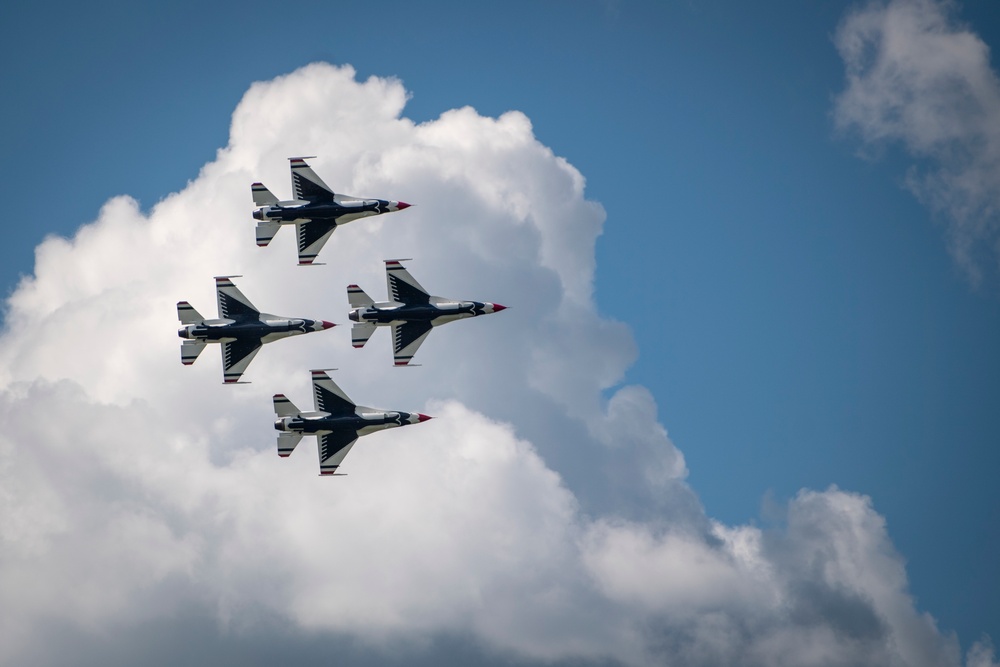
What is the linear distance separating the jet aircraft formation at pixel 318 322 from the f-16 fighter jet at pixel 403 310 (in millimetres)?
117

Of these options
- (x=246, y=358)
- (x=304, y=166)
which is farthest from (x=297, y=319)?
(x=304, y=166)

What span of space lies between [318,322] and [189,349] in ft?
50.1

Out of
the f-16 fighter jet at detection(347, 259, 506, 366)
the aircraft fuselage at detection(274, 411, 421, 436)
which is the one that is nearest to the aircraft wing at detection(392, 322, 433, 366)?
the f-16 fighter jet at detection(347, 259, 506, 366)

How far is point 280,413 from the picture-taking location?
17312 cm

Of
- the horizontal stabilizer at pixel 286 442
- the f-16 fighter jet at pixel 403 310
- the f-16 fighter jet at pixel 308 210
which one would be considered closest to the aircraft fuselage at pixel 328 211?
the f-16 fighter jet at pixel 308 210

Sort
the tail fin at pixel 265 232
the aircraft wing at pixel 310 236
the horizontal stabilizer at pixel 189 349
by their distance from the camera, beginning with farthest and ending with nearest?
the aircraft wing at pixel 310 236 → the tail fin at pixel 265 232 → the horizontal stabilizer at pixel 189 349

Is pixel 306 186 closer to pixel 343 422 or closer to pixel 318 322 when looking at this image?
pixel 318 322

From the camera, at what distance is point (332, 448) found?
175 meters

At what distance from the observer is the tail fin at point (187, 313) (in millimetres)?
171625

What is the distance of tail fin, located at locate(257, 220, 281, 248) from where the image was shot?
17575 centimetres

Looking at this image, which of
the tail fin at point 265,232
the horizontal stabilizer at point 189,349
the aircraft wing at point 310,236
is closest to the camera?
the horizontal stabilizer at point 189,349

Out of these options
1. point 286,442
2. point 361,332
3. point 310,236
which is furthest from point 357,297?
point 286,442

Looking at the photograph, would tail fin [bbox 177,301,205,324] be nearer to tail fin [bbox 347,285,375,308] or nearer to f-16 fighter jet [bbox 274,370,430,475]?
f-16 fighter jet [bbox 274,370,430,475]

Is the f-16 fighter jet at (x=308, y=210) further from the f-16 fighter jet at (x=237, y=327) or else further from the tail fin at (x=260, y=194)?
the f-16 fighter jet at (x=237, y=327)
